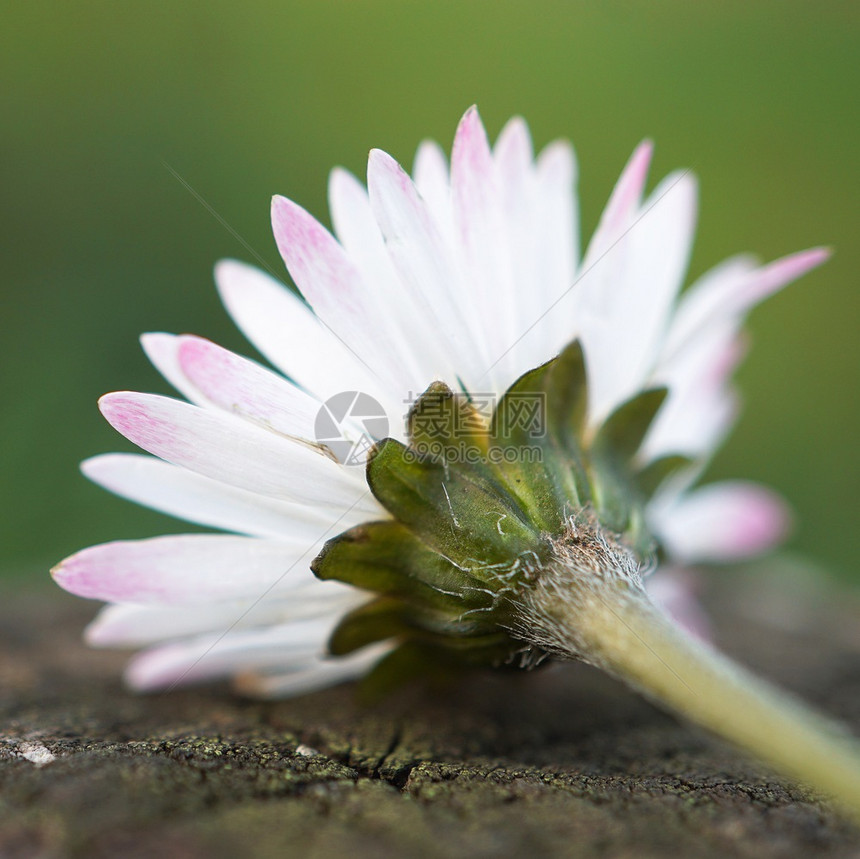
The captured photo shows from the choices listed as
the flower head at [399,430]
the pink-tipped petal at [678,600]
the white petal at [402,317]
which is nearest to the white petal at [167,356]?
the flower head at [399,430]

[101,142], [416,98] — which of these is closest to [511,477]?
[101,142]

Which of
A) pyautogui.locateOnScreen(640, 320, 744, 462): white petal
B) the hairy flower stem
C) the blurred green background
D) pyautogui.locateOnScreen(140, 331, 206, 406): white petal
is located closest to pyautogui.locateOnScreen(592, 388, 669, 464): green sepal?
pyautogui.locateOnScreen(640, 320, 744, 462): white petal

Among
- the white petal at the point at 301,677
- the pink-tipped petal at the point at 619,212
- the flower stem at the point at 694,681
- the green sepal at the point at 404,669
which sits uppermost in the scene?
the pink-tipped petal at the point at 619,212

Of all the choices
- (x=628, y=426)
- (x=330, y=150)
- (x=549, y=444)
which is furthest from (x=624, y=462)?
(x=330, y=150)

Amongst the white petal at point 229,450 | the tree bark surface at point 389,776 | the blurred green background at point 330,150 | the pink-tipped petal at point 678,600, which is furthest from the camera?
the blurred green background at point 330,150

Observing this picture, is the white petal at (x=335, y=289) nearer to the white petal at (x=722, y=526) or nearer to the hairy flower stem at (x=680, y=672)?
the hairy flower stem at (x=680, y=672)

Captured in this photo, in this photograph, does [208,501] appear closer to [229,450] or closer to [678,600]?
[229,450]
